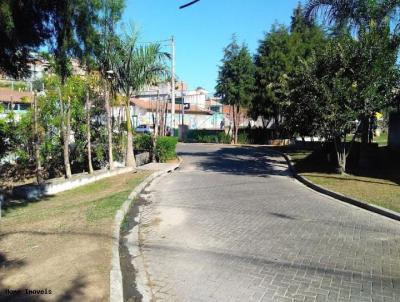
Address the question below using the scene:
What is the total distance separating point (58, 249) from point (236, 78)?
3079cm

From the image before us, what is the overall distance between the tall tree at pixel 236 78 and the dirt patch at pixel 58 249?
2550 cm

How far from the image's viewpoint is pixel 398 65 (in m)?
13.8

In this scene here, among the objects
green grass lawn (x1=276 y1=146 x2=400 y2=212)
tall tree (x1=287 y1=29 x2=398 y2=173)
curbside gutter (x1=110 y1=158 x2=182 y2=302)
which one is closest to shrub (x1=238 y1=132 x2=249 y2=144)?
green grass lawn (x1=276 y1=146 x2=400 y2=212)

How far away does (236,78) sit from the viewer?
118ft

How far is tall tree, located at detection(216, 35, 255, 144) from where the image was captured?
35.5 m

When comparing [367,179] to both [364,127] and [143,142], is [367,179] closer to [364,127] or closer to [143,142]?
[364,127]

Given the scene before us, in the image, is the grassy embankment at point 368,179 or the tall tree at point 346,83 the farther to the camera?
the tall tree at point 346,83

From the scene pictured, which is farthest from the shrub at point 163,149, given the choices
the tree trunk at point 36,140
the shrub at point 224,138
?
the shrub at point 224,138

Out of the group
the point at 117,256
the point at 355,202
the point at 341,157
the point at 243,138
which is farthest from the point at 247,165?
the point at 243,138

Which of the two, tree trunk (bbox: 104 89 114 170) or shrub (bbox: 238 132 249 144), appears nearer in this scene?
tree trunk (bbox: 104 89 114 170)

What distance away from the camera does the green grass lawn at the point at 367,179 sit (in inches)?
420

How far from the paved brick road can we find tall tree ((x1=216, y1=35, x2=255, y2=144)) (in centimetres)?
2393

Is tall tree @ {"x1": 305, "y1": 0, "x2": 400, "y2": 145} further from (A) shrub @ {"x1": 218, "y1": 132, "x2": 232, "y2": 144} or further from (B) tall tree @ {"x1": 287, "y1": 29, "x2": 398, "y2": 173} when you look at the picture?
(A) shrub @ {"x1": 218, "y1": 132, "x2": 232, "y2": 144}

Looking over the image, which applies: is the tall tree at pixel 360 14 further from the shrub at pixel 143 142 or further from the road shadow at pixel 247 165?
the shrub at pixel 143 142
